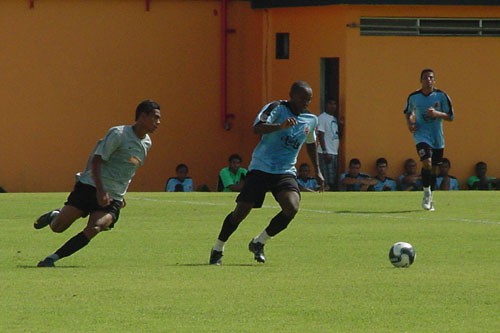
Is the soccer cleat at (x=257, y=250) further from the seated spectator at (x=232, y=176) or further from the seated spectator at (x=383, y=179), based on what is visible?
the seated spectator at (x=383, y=179)

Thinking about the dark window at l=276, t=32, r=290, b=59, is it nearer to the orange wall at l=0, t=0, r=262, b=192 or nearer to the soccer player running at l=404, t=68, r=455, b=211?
the orange wall at l=0, t=0, r=262, b=192

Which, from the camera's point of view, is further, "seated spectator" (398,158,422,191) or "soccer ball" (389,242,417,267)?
"seated spectator" (398,158,422,191)

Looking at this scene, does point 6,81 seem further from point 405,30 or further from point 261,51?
point 405,30

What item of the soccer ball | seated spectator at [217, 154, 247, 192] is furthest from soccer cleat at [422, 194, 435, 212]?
the soccer ball

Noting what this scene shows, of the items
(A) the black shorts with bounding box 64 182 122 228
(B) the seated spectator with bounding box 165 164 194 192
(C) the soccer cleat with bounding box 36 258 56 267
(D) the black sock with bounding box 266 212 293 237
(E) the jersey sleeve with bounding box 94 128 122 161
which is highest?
(E) the jersey sleeve with bounding box 94 128 122 161

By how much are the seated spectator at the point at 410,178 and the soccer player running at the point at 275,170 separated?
53.8ft

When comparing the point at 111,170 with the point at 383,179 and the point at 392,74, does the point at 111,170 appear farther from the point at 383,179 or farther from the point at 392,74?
the point at 392,74

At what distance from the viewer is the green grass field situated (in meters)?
11.6

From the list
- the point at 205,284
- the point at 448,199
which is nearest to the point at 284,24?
the point at 448,199

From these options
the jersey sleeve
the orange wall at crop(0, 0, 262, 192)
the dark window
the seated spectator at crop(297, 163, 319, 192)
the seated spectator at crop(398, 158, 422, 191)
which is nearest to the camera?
the jersey sleeve

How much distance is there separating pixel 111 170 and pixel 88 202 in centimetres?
52

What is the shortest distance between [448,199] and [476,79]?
7.21 metres

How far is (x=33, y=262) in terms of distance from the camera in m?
16.0

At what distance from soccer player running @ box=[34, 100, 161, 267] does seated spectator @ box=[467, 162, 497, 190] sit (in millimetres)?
18490
